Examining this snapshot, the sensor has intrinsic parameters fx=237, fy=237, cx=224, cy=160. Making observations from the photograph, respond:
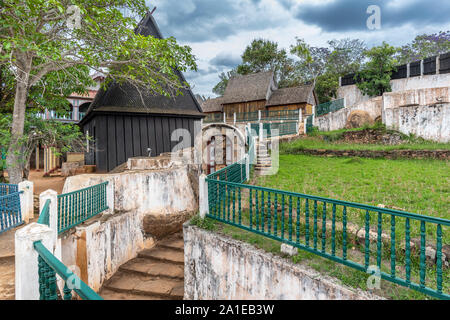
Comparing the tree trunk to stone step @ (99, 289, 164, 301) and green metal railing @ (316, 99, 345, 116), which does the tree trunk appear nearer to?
stone step @ (99, 289, 164, 301)

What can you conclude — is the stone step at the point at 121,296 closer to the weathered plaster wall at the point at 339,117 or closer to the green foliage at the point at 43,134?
the green foliage at the point at 43,134

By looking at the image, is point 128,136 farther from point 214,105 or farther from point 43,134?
point 214,105

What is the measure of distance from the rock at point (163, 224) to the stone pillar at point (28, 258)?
5.36m

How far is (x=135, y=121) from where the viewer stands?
32.7 ft

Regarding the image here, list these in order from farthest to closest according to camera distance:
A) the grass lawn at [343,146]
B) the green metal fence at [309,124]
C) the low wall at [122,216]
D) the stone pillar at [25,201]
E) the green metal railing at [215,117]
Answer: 1. the green metal railing at [215,117]
2. the green metal fence at [309,124]
3. the grass lawn at [343,146]
4. the stone pillar at [25,201]
5. the low wall at [122,216]

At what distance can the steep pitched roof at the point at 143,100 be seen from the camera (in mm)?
9320

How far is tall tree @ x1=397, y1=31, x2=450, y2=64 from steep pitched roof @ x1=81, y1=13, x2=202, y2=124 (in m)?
32.4

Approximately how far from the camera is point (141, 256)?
24.9ft

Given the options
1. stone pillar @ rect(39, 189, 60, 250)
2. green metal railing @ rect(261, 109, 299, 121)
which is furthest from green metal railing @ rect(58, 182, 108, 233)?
green metal railing @ rect(261, 109, 299, 121)

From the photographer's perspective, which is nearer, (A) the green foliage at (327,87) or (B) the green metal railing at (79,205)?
(B) the green metal railing at (79,205)

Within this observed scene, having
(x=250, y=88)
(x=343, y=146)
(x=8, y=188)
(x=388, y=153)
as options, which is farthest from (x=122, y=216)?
(x=250, y=88)

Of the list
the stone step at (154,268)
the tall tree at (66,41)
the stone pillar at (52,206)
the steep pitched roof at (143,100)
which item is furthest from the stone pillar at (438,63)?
the stone pillar at (52,206)
